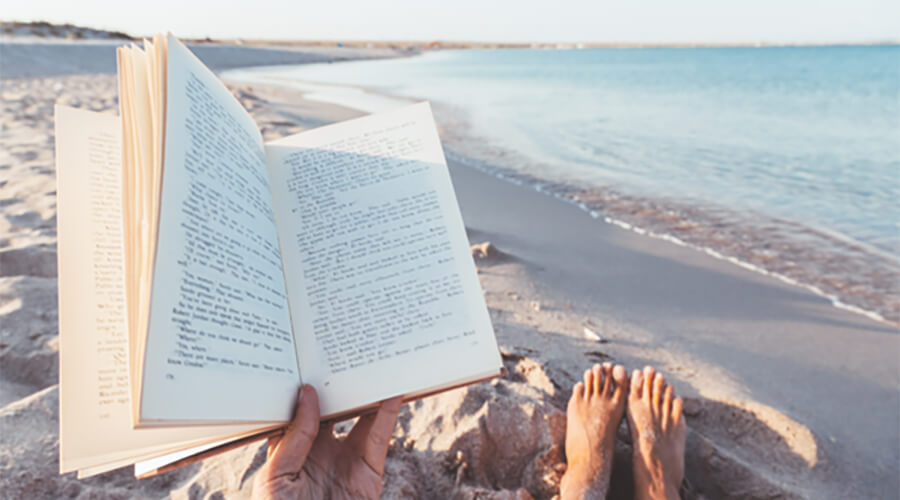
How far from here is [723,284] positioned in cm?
276

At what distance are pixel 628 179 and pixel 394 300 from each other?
450cm

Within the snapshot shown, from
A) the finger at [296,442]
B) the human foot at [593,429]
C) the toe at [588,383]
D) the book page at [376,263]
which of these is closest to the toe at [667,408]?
the human foot at [593,429]

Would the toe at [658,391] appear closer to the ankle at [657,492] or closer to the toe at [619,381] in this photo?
the toe at [619,381]

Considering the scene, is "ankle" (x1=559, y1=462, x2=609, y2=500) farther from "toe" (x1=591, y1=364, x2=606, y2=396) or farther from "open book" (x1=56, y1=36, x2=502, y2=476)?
"open book" (x1=56, y1=36, x2=502, y2=476)

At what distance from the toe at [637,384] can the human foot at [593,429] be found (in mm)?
23

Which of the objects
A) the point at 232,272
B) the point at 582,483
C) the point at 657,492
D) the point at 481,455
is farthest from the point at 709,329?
the point at 232,272

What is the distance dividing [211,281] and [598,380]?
1.32 metres

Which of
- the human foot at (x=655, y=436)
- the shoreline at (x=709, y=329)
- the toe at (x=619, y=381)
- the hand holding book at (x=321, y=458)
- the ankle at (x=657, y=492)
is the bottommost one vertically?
the shoreline at (x=709, y=329)

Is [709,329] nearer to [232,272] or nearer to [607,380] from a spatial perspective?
[607,380]

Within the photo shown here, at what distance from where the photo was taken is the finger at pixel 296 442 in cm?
82

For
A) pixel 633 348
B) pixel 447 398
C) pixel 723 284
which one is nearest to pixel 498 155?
pixel 723 284

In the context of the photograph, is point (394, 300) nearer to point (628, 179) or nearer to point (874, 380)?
point (874, 380)

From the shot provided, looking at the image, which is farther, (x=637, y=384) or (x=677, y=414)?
(x=637, y=384)

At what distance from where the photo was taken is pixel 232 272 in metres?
0.80
